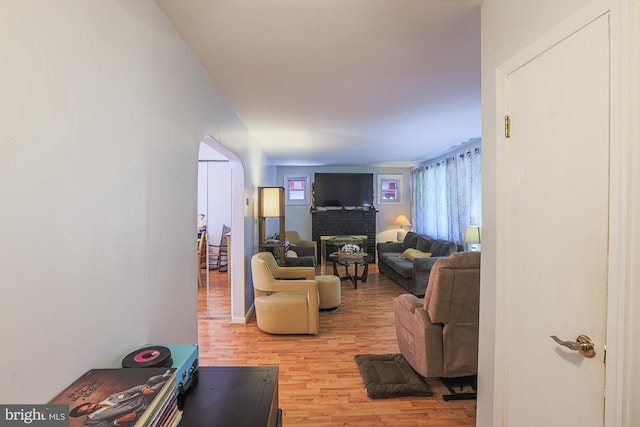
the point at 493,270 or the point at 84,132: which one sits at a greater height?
the point at 84,132

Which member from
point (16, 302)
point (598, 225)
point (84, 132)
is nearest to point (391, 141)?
point (598, 225)

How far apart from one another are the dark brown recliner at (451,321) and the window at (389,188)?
540 centimetres

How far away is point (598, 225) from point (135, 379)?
150cm

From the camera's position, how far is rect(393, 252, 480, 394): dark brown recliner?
214 cm

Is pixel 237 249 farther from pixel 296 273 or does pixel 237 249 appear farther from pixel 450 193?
pixel 450 193

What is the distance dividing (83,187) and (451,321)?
2394 mm

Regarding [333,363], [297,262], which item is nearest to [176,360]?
[333,363]

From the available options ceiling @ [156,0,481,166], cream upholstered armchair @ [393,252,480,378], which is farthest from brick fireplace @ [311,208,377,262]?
cream upholstered armchair @ [393,252,480,378]

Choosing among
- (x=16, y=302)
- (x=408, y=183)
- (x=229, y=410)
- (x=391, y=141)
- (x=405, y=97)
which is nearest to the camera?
(x=16, y=302)

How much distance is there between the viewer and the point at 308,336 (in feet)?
10.5

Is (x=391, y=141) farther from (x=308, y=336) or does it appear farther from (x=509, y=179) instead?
(x=509, y=179)

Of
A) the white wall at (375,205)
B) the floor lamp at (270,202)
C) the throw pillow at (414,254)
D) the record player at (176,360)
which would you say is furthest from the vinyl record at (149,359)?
the white wall at (375,205)

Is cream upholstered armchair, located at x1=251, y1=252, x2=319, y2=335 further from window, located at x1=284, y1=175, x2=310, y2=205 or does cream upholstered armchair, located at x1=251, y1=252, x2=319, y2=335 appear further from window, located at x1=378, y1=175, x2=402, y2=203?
window, located at x1=378, y1=175, x2=402, y2=203

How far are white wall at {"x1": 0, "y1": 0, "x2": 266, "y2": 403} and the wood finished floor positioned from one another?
3.76 ft
